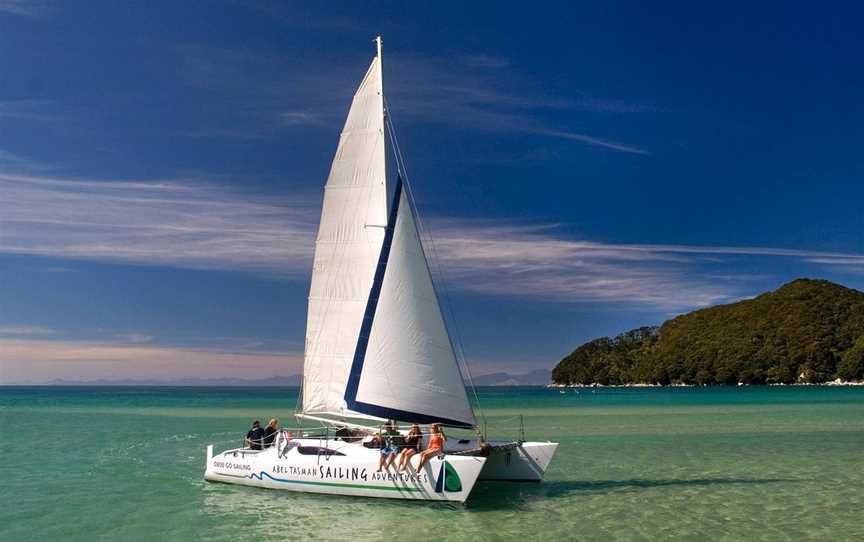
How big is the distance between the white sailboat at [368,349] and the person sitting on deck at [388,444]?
0.18m

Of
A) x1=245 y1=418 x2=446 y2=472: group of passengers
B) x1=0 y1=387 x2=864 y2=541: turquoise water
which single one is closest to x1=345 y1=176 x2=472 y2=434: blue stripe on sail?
x1=245 y1=418 x2=446 y2=472: group of passengers

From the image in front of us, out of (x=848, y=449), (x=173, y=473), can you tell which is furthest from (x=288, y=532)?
(x=848, y=449)

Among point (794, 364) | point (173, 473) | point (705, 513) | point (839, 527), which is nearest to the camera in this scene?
point (839, 527)

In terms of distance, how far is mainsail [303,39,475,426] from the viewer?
63.8 ft

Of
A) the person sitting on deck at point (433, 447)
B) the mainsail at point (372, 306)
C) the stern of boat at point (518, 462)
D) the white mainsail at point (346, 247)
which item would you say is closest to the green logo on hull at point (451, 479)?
the person sitting on deck at point (433, 447)

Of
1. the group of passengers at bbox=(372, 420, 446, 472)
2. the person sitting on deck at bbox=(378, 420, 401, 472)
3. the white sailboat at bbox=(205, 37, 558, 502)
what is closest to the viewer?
the group of passengers at bbox=(372, 420, 446, 472)

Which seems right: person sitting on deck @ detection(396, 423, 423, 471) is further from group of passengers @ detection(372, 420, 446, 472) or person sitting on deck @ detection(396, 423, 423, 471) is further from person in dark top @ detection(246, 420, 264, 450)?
person in dark top @ detection(246, 420, 264, 450)

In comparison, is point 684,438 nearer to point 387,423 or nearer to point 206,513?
point 387,423

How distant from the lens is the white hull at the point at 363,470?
17.7m

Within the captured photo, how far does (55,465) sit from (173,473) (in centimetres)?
605

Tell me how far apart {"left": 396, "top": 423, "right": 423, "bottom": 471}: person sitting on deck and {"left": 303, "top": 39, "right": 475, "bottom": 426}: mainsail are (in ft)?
2.19

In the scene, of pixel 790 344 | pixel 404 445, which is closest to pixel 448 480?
pixel 404 445

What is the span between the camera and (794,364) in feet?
549

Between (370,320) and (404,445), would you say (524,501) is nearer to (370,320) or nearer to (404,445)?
(404,445)
